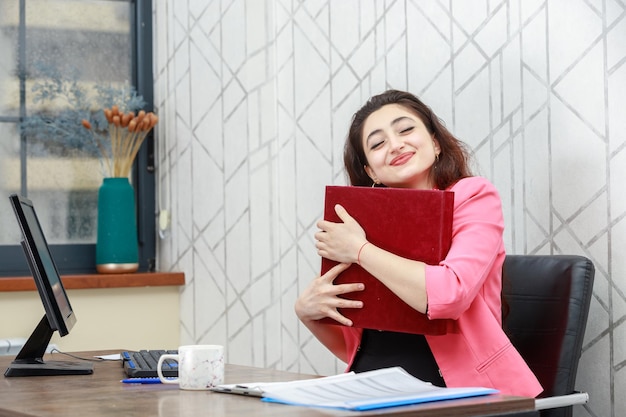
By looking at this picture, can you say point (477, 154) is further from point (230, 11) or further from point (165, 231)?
point (165, 231)

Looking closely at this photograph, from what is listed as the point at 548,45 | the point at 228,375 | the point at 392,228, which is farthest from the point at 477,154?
the point at 228,375

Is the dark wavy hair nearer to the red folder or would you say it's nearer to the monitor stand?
the red folder

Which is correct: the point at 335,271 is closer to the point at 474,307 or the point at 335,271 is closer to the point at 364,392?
the point at 474,307

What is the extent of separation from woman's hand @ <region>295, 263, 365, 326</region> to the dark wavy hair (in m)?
0.35

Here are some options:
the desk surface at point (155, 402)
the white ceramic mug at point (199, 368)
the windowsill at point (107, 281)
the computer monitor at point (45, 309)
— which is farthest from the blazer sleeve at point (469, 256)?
the windowsill at point (107, 281)

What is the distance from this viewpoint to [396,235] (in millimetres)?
1794

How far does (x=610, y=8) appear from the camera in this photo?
2051mm

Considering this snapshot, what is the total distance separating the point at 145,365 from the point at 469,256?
2.22 feet

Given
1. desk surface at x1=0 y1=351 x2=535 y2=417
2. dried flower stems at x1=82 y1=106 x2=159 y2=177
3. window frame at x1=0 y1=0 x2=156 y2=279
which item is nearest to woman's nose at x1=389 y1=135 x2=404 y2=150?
desk surface at x1=0 y1=351 x2=535 y2=417

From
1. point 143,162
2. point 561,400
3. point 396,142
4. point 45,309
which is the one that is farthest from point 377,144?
point 143,162

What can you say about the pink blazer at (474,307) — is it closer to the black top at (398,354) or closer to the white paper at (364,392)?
the black top at (398,354)

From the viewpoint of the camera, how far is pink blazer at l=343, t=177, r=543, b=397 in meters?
1.73

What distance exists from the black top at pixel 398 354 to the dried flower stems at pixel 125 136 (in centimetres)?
178

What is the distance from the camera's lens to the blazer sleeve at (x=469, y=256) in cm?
172
